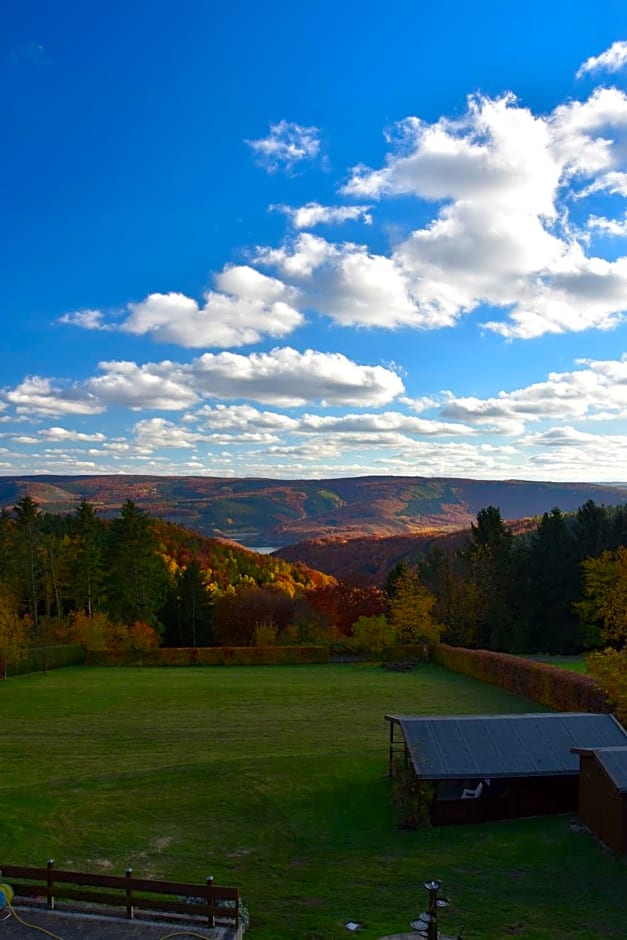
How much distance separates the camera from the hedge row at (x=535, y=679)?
1396 inches

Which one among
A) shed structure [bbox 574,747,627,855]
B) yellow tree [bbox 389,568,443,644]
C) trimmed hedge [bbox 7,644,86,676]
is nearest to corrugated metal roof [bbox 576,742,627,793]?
shed structure [bbox 574,747,627,855]

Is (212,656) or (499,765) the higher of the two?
(499,765)

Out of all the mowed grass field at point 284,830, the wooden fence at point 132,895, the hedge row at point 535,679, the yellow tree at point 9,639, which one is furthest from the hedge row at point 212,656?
the wooden fence at point 132,895

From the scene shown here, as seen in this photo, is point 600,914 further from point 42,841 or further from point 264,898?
point 42,841

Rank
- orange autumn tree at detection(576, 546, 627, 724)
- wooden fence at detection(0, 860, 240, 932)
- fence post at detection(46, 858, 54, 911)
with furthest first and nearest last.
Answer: orange autumn tree at detection(576, 546, 627, 724), fence post at detection(46, 858, 54, 911), wooden fence at detection(0, 860, 240, 932)

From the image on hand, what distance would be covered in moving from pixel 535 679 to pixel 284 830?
25541 mm

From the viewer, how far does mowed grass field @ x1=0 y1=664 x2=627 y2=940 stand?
15680mm

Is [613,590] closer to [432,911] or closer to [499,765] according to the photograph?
[499,765]

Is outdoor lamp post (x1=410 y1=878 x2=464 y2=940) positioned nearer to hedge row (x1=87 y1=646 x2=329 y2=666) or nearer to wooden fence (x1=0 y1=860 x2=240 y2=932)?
wooden fence (x1=0 y1=860 x2=240 y2=932)

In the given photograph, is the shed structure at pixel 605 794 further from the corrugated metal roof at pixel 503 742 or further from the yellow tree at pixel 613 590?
the yellow tree at pixel 613 590

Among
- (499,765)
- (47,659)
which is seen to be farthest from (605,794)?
(47,659)

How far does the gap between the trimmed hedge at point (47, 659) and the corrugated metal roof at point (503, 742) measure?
134ft

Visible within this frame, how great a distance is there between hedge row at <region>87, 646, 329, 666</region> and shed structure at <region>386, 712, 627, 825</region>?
41.6 m

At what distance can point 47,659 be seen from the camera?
5897cm
